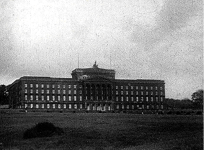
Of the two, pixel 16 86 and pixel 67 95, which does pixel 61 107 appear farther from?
pixel 16 86

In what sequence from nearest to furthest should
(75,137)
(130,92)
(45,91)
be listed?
(75,137) < (45,91) < (130,92)

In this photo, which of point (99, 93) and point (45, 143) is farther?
point (99, 93)

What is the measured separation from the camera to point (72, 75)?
13075 cm

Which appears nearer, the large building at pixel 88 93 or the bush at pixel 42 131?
the bush at pixel 42 131

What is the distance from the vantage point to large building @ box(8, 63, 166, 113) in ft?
370

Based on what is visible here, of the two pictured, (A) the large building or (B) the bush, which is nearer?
(B) the bush

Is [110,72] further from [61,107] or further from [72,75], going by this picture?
[61,107]

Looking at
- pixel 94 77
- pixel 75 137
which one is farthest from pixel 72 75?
pixel 75 137

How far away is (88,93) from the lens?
11931 cm

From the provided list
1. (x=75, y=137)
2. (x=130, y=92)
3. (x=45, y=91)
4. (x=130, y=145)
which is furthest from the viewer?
(x=130, y=92)

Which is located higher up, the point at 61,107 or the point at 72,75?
the point at 72,75

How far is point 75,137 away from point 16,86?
10248 centimetres

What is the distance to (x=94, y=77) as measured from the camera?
11856 cm

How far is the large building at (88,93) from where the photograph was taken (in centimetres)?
11262
